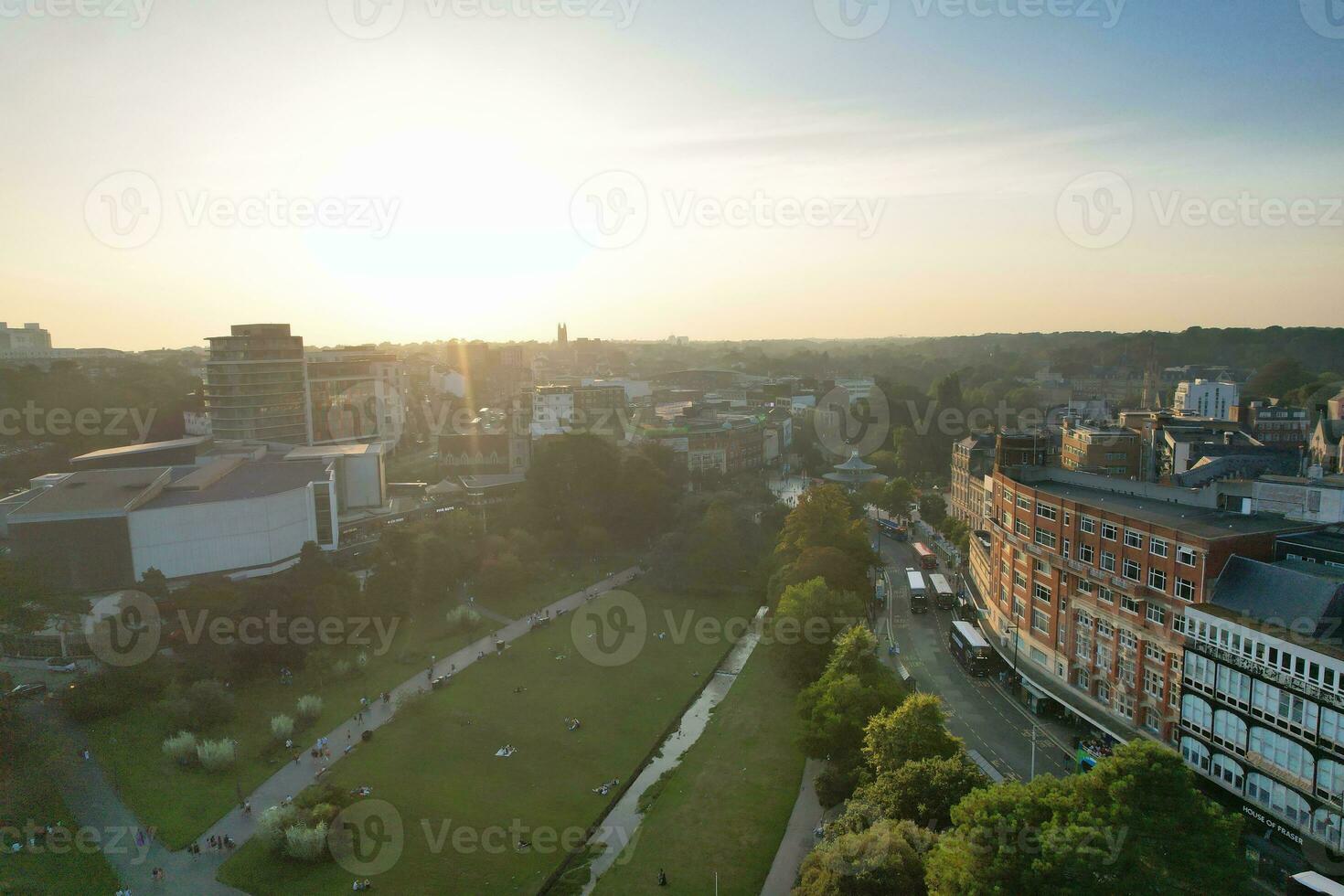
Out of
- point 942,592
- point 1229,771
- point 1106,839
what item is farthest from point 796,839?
point 942,592

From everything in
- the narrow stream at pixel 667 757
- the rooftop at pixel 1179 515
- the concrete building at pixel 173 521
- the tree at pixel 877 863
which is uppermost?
the rooftop at pixel 1179 515

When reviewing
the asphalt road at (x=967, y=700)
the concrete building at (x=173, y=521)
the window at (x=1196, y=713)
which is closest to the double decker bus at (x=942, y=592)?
the asphalt road at (x=967, y=700)

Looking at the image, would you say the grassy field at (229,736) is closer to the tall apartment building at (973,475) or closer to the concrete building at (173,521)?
the concrete building at (173,521)

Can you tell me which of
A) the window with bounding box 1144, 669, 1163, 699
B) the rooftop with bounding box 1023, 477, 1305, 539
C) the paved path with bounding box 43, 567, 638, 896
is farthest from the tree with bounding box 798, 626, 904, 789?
the paved path with bounding box 43, 567, 638, 896

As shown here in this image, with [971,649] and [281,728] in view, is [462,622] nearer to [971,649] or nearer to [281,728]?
[281,728]

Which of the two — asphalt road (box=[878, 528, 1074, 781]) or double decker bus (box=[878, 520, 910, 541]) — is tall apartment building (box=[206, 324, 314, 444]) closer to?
double decker bus (box=[878, 520, 910, 541])

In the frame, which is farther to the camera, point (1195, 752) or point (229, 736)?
point (229, 736)

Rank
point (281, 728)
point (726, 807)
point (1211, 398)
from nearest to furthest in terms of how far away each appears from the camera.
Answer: point (726, 807) < point (281, 728) < point (1211, 398)
